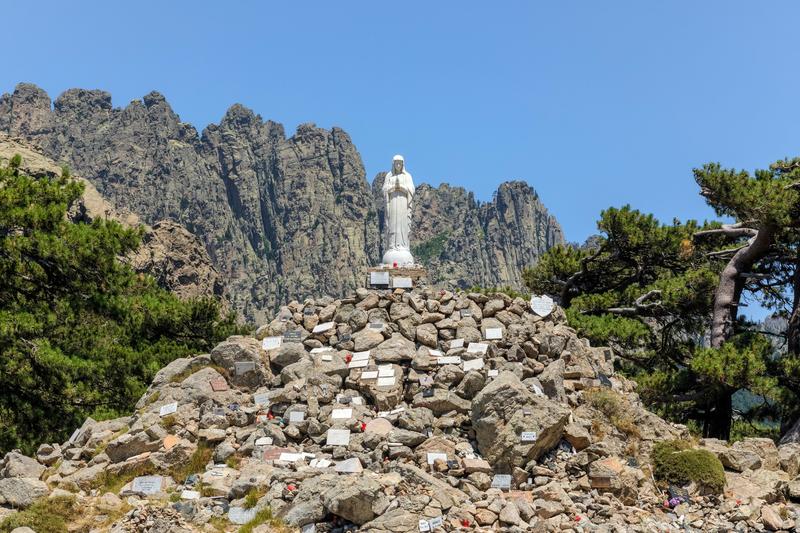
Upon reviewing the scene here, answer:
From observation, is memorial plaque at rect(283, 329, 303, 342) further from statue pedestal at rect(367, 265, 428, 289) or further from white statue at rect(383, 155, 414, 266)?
white statue at rect(383, 155, 414, 266)

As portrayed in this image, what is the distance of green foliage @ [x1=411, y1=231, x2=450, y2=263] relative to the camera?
145 metres

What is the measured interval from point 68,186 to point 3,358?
510 centimetres

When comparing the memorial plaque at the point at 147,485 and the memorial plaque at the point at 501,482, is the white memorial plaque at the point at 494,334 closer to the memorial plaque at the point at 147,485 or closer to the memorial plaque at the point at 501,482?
the memorial plaque at the point at 501,482

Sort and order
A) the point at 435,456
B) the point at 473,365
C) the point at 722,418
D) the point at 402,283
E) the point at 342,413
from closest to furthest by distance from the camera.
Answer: the point at 435,456
the point at 342,413
the point at 473,365
the point at 402,283
the point at 722,418

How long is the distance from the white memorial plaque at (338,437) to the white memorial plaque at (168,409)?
2806mm

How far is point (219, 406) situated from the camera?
41.8 feet

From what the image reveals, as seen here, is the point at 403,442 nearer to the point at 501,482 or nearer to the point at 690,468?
the point at 501,482

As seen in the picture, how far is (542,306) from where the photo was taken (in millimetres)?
15258

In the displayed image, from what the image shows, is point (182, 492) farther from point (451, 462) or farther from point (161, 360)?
point (161, 360)

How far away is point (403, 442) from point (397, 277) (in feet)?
18.6

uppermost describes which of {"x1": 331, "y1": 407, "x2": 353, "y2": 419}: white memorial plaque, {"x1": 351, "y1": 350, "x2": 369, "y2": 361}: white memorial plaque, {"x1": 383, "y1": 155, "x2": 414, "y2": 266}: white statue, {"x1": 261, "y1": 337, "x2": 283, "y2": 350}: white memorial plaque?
{"x1": 383, "y1": 155, "x2": 414, "y2": 266}: white statue

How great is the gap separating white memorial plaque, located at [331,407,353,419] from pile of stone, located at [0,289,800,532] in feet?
0.11

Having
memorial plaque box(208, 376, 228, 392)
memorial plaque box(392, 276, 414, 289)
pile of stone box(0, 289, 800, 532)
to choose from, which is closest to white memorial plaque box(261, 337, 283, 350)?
pile of stone box(0, 289, 800, 532)

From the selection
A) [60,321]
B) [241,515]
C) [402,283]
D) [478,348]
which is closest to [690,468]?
[478,348]
